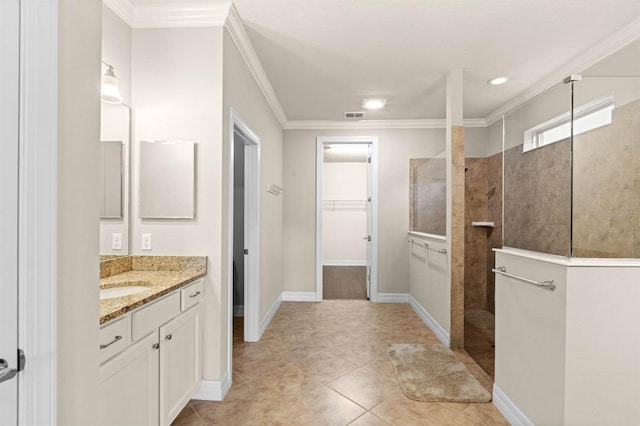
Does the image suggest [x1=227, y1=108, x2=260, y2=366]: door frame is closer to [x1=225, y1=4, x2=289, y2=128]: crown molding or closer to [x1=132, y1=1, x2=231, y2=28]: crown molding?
[x1=225, y1=4, x2=289, y2=128]: crown molding

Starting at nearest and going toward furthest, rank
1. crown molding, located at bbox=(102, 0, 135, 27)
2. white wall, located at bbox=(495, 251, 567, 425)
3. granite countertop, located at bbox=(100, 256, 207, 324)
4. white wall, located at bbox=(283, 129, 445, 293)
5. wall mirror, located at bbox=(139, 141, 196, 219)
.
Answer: granite countertop, located at bbox=(100, 256, 207, 324) < white wall, located at bbox=(495, 251, 567, 425) < crown molding, located at bbox=(102, 0, 135, 27) < wall mirror, located at bbox=(139, 141, 196, 219) < white wall, located at bbox=(283, 129, 445, 293)

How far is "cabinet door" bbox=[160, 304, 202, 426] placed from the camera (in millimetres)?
1639

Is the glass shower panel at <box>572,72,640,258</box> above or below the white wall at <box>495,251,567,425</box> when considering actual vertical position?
above

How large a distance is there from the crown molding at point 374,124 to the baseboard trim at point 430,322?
2469mm

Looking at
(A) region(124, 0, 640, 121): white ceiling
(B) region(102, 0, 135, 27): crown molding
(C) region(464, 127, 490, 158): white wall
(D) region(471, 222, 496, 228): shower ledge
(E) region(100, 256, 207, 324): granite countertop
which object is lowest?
(E) region(100, 256, 207, 324): granite countertop

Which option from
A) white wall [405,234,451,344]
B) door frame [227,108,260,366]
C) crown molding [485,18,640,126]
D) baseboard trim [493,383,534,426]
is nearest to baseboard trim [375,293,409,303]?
white wall [405,234,451,344]

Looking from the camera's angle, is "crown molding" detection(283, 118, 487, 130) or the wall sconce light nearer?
the wall sconce light

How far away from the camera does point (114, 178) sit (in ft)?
6.57

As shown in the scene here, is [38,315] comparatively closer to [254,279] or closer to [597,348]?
[597,348]

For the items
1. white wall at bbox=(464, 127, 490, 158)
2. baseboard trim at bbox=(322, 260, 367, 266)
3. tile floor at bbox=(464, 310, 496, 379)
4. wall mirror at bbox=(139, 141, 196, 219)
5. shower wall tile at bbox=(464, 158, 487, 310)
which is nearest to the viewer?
wall mirror at bbox=(139, 141, 196, 219)

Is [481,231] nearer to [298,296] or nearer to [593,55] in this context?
[593,55]

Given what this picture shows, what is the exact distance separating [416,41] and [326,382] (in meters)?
2.77

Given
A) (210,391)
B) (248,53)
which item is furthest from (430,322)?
(248,53)

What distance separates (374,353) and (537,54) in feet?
9.89
